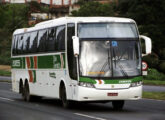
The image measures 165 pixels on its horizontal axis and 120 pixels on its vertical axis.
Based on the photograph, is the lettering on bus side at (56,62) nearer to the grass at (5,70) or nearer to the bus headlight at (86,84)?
the bus headlight at (86,84)

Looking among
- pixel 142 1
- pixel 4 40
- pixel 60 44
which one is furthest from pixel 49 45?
pixel 4 40

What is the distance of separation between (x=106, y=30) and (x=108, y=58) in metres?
1.06

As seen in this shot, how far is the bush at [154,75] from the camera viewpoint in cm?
5641

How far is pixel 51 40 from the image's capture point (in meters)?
23.8

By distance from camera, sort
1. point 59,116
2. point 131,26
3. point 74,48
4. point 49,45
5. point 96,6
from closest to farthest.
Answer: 1. point 59,116
2. point 74,48
3. point 131,26
4. point 49,45
5. point 96,6

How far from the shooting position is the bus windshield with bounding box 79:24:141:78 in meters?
20.4

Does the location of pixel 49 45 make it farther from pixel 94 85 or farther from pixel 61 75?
pixel 94 85

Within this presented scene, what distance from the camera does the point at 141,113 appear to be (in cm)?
1942

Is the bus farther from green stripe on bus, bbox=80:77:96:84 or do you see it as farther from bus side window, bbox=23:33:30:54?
bus side window, bbox=23:33:30:54

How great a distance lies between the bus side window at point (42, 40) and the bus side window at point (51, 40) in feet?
1.46

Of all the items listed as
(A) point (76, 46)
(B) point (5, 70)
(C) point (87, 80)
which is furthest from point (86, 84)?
(B) point (5, 70)

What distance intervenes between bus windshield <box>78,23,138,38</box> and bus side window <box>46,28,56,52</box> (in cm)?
258

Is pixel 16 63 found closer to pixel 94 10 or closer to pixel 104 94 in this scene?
pixel 104 94

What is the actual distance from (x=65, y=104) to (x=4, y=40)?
241 ft
